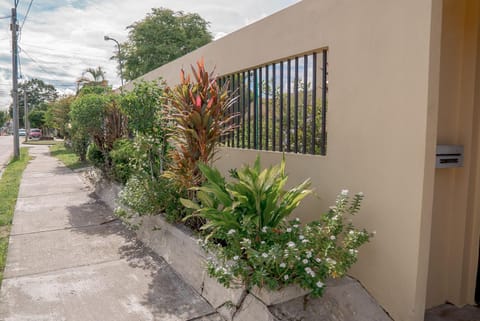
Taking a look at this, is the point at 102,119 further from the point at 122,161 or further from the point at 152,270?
the point at 152,270

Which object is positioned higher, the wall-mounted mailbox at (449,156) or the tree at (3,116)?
the tree at (3,116)

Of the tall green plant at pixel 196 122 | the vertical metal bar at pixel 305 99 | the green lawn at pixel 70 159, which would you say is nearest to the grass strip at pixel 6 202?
the green lawn at pixel 70 159

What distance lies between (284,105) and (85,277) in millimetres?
2882

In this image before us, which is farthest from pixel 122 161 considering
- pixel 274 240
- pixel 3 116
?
pixel 3 116

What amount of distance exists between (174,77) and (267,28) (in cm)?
348

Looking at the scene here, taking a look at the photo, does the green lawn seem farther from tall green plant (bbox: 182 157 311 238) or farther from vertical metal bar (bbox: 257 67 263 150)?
tall green plant (bbox: 182 157 311 238)

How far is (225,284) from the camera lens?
9.04 feet

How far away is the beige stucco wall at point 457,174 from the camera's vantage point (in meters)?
3.05

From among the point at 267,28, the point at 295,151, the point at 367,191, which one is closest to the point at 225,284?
the point at 367,191

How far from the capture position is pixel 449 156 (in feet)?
9.80

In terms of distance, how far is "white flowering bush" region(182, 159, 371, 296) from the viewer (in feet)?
8.71

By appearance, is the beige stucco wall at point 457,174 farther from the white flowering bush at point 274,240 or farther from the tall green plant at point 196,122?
the tall green plant at point 196,122

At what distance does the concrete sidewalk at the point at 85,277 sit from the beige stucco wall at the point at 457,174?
2019 millimetres

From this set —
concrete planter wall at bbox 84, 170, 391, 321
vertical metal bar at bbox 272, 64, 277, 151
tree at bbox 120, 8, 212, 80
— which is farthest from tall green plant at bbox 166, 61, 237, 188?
tree at bbox 120, 8, 212, 80
